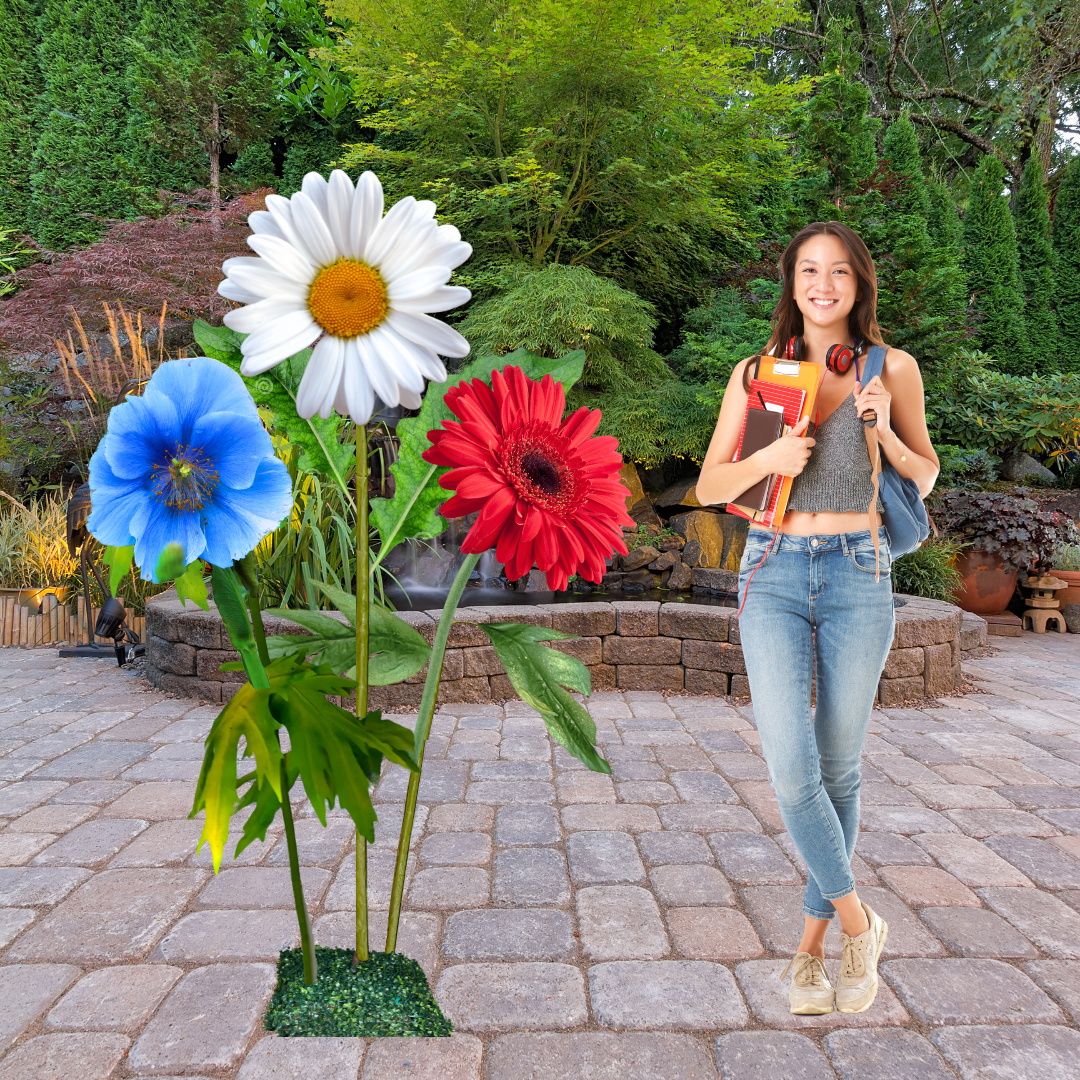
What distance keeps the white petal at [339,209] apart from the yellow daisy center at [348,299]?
25 mm

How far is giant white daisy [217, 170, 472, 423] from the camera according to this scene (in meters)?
0.78

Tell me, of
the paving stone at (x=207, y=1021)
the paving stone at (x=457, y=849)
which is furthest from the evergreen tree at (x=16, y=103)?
the paving stone at (x=207, y=1021)

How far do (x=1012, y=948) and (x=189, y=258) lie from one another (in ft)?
28.0

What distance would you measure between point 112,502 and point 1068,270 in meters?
13.7

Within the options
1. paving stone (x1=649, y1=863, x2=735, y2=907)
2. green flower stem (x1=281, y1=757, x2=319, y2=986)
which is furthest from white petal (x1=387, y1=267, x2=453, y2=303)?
paving stone (x1=649, y1=863, x2=735, y2=907)

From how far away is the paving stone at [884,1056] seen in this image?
1408mm

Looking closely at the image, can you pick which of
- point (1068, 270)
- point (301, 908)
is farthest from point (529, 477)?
point (1068, 270)

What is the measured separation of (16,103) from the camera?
11.0 metres

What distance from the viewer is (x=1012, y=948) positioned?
6.08 ft

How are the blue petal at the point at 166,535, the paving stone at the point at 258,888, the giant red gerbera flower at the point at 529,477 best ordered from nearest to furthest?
the blue petal at the point at 166,535, the giant red gerbera flower at the point at 529,477, the paving stone at the point at 258,888

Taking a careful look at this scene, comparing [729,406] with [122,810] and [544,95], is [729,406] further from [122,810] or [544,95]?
[544,95]

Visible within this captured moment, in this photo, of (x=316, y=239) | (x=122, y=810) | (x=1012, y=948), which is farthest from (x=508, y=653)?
(x=122, y=810)

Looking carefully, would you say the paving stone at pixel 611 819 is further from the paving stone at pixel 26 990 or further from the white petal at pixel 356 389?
the white petal at pixel 356 389

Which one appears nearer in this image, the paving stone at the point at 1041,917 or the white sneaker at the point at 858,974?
the white sneaker at the point at 858,974
